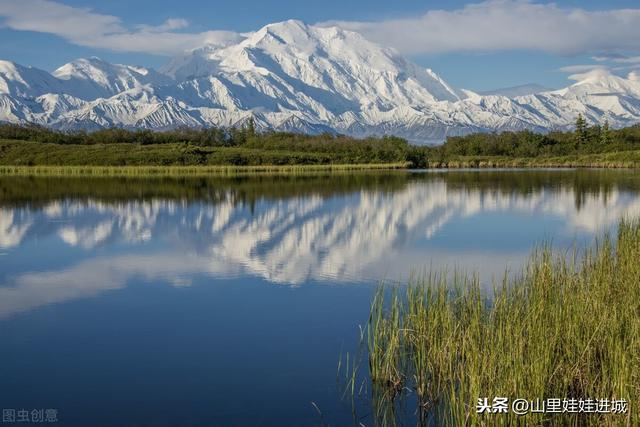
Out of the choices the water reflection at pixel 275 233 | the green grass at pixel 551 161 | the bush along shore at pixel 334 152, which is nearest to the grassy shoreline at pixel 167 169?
the bush along shore at pixel 334 152

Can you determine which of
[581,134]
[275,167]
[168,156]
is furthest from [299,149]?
[581,134]

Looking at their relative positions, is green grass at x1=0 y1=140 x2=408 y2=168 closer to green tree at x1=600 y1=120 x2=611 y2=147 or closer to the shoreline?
the shoreline

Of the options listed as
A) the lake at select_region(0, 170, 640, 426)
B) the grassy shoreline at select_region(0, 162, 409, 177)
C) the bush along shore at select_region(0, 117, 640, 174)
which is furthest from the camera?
the bush along shore at select_region(0, 117, 640, 174)

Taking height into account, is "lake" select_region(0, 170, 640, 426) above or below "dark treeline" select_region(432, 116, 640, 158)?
below

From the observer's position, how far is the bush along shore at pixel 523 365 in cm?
638

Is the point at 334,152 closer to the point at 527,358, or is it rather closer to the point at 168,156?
the point at 168,156

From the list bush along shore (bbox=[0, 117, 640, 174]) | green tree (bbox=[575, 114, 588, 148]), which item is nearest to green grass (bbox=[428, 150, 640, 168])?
bush along shore (bbox=[0, 117, 640, 174])

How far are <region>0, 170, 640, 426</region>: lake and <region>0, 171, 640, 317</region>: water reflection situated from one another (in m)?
0.09

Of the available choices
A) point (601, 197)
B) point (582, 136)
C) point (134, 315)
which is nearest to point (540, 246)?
point (134, 315)

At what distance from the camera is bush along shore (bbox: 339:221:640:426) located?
6.38 metres

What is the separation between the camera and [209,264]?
18.6 m

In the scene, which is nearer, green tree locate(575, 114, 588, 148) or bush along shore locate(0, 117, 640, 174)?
bush along shore locate(0, 117, 640, 174)

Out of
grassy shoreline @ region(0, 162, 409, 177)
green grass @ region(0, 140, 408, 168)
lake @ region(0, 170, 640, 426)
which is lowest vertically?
lake @ region(0, 170, 640, 426)

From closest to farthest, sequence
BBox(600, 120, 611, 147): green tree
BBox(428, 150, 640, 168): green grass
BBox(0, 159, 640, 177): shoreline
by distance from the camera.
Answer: BBox(428, 150, 640, 168): green grass, BBox(0, 159, 640, 177): shoreline, BBox(600, 120, 611, 147): green tree
